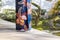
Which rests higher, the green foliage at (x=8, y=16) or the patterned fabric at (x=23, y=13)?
the patterned fabric at (x=23, y=13)

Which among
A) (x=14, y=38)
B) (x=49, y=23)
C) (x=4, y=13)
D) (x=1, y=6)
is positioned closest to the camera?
(x=14, y=38)

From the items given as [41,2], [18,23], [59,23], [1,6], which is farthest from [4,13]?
[18,23]

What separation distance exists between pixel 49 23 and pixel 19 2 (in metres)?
3.72

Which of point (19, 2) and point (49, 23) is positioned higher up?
point (19, 2)

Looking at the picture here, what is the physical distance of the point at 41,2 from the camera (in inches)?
905

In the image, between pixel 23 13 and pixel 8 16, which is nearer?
pixel 23 13

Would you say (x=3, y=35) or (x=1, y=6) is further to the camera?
(x=1, y=6)

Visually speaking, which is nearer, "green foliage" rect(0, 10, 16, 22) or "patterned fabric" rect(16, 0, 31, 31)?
"patterned fabric" rect(16, 0, 31, 31)

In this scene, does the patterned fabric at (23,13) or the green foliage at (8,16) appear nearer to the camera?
the patterned fabric at (23,13)

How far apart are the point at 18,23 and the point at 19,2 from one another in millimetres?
1069

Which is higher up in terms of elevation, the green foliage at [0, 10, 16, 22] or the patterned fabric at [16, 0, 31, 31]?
the patterned fabric at [16, 0, 31, 31]

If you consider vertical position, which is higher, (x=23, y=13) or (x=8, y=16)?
(x=23, y=13)

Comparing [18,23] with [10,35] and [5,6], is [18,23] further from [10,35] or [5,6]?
[5,6]

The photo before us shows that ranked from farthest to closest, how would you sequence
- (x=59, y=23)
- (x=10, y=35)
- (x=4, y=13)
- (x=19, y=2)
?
1. (x=4, y=13)
2. (x=59, y=23)
3. (x=19, y=2)
4. (x=10, y=35)
